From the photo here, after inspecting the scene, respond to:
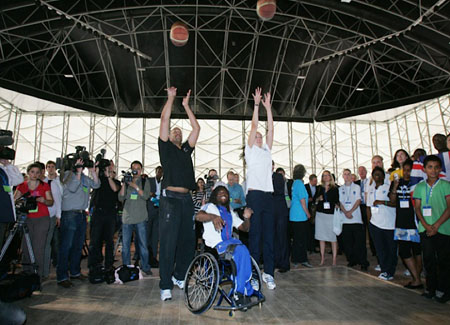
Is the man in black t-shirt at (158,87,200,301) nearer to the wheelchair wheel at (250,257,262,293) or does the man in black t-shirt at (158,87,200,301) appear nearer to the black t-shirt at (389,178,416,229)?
the wheelchair wheel at (250,257,262,293)

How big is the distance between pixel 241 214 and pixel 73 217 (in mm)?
2138

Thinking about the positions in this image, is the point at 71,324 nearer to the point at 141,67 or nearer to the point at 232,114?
the point at 141,67

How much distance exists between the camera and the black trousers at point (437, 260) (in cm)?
296

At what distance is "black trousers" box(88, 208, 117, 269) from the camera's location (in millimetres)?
4117

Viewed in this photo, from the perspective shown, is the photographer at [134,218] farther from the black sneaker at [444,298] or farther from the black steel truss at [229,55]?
the black steel truss at [229,55]

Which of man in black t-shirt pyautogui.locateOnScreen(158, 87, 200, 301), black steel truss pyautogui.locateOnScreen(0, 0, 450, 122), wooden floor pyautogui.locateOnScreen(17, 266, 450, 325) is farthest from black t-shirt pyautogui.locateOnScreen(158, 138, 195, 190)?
black steel truss pyautogui.locateOnScreen(0, 0, 450, 122)

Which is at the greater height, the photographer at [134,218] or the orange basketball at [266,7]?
the orange basketball at [266,7]

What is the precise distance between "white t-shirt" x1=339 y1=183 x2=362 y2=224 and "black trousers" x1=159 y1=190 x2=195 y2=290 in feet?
9.33

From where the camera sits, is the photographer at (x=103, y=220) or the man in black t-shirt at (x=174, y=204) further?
the photographer at (x=103, y=220)

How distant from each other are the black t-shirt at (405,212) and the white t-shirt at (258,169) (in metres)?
1.55

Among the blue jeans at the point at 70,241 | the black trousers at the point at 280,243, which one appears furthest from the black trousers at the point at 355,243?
the blue jeans at the point at 70,241

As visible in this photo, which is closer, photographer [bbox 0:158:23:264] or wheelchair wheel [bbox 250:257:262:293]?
wheelchair wheel [bbox 250:257:262:293]

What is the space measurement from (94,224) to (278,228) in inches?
96.7

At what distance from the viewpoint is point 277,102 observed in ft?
48.4
